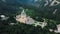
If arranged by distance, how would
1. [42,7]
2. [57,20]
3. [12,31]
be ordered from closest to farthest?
[12,31], [57,20], [42,7]

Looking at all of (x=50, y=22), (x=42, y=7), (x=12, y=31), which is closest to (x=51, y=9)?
(x=42, y=7)

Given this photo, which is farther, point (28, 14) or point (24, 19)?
point (28, 14)

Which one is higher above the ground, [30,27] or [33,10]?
[33,10]

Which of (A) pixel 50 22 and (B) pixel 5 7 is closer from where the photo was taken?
(A) pixel 50 22

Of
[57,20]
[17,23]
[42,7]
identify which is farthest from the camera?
[42,7]

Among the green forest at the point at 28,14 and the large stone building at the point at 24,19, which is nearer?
the green forest at the point at 28,14

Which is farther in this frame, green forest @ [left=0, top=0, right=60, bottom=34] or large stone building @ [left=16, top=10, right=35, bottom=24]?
large stone building @ [left=16, top=10, right=35, bottom=24]

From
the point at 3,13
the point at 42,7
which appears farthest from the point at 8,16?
the point at 42,7

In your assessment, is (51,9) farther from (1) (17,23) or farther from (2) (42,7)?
(1) (17,23)

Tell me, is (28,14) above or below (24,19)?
above
